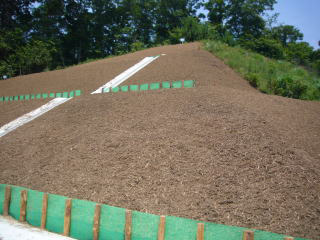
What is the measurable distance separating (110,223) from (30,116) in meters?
6.91

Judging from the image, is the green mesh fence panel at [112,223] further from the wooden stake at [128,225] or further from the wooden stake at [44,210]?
the wooden stake at [44,210]

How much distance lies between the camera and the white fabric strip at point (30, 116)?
8.92 meters

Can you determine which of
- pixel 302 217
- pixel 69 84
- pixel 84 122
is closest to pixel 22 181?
pixel 84 122

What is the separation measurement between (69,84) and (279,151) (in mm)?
10879

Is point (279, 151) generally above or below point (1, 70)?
below

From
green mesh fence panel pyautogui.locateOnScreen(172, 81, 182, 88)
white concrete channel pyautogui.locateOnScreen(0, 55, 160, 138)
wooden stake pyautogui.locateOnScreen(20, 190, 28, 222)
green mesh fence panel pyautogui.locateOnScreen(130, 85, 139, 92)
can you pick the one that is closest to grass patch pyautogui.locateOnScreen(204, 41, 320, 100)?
green mesh fence panel pyautogui.locateOnScreen(172, 81, 182, 88)

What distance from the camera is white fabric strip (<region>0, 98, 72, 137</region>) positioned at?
29.3 feet

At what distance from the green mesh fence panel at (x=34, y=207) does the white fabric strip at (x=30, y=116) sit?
4572 mm

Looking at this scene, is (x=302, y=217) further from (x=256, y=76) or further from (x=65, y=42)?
(x=65, y=42)

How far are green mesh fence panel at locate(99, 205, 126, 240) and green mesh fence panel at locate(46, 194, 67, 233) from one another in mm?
726

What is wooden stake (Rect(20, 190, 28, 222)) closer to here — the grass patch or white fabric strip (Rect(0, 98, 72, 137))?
white fabric strip (Rect(0, 98, 72, 137))

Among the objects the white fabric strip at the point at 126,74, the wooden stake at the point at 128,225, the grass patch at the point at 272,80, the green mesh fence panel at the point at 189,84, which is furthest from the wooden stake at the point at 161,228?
the grass patch at the point at 272,80

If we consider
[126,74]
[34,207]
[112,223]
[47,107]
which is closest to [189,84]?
[126,74]

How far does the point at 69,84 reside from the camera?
14.0 m
